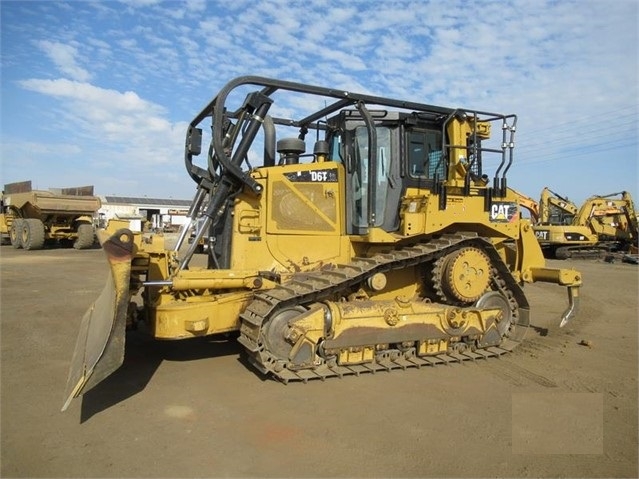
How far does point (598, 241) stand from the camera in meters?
24.4

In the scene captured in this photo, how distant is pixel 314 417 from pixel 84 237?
21.4 meters

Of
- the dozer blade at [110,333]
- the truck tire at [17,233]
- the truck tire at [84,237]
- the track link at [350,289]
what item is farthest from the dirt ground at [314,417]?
the truck tire at [17,233]

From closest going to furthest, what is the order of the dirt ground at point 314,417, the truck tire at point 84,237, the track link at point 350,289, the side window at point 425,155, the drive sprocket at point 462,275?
the dirt ground at point 314,417
the track link at point 350,289
the drive sprocket at point 462,275
the side window at point 425,155
the truck tire at point 84,237

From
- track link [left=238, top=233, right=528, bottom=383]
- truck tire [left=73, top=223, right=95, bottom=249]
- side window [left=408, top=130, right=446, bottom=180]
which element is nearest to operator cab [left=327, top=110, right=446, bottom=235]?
side window [left=408, top=130, right=446, bottom=180]

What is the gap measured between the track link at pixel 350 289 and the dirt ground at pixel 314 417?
150mm

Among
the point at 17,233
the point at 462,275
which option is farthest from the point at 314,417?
the point at 17,233

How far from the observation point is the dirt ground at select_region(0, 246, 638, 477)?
361 centimetres

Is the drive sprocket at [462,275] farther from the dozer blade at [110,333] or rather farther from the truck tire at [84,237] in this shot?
the truck tire at [84,237]

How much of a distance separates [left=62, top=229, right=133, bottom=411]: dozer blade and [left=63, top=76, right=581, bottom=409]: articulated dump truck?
20 centimetres

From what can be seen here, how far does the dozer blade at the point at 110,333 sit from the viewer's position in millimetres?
4285

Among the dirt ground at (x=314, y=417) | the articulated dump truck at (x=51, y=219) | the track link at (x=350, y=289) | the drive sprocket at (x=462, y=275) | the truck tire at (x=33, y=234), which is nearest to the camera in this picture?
the dirt ground at (x=314, y=417)

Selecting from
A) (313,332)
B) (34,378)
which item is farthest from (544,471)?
(34,378)

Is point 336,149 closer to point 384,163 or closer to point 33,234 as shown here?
point 384,163

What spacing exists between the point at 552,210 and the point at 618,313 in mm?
18301
